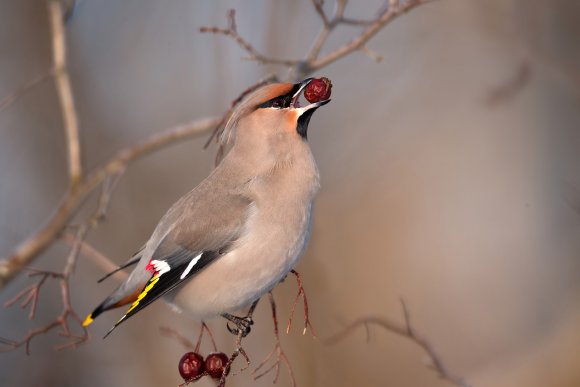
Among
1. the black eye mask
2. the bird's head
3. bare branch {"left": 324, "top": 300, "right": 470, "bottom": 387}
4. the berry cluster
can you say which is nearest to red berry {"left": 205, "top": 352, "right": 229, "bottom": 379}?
the berry cluster

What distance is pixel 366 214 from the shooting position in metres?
7.98

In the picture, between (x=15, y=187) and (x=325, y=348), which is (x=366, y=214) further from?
(x=15, y=187)

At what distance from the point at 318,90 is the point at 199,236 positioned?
0.75 metres

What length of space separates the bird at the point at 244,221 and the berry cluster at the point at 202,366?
8.6 inches

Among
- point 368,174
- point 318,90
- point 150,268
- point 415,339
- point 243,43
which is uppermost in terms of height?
point 243,43

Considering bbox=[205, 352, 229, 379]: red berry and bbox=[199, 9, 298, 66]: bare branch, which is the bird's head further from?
bbox=[205, 352, 229, 379]: red berry

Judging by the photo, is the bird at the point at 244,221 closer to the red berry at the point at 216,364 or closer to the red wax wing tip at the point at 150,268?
the red wax wing tip at the point at 150,268

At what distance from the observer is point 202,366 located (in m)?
3.38

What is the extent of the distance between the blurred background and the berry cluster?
2.77 m

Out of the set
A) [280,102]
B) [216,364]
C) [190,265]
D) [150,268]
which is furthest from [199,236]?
[280,102]

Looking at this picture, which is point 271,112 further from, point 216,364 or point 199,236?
point 216,364

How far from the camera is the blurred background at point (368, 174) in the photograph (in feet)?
22.2

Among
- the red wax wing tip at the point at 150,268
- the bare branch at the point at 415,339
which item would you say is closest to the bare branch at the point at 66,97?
the red wax wing tip at the point at 150,268

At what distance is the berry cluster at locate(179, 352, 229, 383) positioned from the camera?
3332 mm
